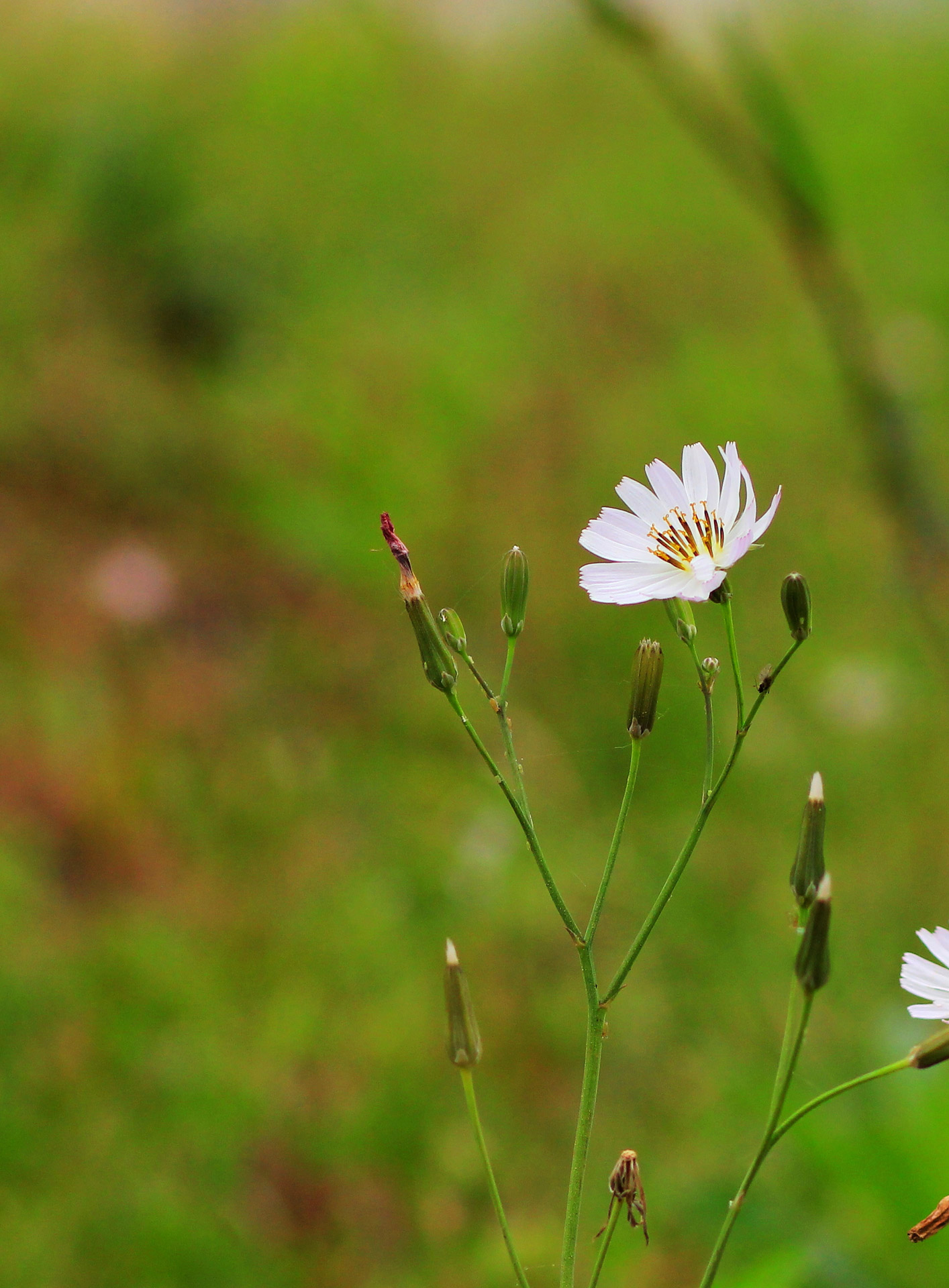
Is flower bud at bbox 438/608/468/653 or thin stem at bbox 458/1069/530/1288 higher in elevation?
flower bud at bbox 438/608/468/653

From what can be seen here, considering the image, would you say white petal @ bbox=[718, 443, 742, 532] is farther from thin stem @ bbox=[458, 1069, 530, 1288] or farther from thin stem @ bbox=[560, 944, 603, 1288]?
thin stem @ bbox=[458, 1069, 530, 1288]

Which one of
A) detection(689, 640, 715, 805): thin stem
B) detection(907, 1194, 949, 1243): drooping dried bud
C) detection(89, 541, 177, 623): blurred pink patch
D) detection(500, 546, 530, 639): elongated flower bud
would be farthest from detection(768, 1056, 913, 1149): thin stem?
detection(89, 541, 177, 623): blurred pink patch

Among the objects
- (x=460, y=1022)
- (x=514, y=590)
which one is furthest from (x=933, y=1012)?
(x=514, y=590)

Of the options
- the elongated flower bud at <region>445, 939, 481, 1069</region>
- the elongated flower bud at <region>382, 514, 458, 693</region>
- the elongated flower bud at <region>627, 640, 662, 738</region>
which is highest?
the elongated flower bud at <region>382, 514, 458, 693</region>

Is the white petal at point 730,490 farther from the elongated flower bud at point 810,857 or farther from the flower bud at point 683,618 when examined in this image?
the elongated flower bud at point 810,857

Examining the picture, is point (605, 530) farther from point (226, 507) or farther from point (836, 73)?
point (836, 73)

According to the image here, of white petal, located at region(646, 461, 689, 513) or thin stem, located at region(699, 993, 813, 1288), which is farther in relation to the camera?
white petal, located at region(646, 461, 689, 513)

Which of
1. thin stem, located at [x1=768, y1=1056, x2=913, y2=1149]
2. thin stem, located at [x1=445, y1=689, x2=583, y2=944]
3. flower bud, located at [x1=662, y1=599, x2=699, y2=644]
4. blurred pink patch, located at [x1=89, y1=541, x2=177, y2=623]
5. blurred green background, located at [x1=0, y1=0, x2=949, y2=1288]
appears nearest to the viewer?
thin stem, located at [x1=768, y1=1056, x2=913, y2=1149]
